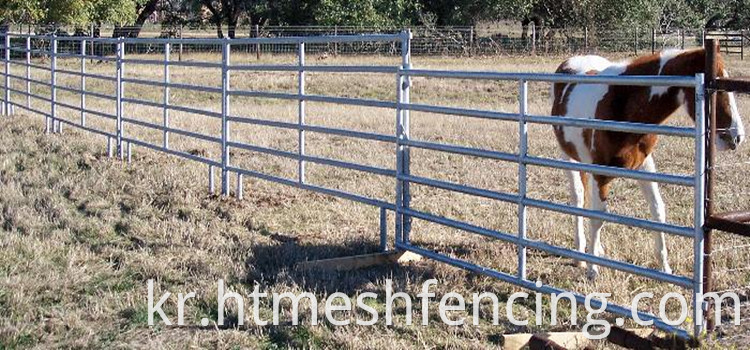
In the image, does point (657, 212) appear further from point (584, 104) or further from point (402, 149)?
point (402, 149)

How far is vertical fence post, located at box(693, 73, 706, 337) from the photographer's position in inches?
186

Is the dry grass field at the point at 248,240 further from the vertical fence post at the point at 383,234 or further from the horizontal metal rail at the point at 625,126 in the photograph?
the horizontal metal rail at the point at 625,126

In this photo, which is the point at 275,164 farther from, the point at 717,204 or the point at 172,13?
the point at 172,13

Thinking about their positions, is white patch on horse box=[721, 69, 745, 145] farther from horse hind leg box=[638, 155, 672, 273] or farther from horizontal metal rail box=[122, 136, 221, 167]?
horizontal metal rail box=[122, 136, 221, 167]

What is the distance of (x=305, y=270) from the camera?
655cm

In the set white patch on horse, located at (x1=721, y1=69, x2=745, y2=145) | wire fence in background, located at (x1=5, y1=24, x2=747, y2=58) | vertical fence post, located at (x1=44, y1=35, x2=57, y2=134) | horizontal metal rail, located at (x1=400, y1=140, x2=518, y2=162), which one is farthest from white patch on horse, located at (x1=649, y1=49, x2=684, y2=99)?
wire fence in background, located at (x1=5, y1=24, x2=747, y2=58)


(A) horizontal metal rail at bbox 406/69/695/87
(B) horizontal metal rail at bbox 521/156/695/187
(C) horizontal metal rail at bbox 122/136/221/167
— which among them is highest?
(A) horizontal metal rail at bbox 406/69/695/87

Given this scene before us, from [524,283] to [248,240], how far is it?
8.36 feet

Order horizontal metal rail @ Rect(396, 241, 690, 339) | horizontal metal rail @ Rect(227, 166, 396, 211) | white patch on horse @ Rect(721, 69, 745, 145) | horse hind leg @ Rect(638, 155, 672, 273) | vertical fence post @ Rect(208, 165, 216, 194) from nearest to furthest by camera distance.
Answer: horizontal metal rail @ Rect(396, 241, 690, 339) → white patch on horse @ Rect(721, 69, 745, 145) → horse hind leg @ Rect(638, 155, 672, 273) → horizontal metal rail @ Rect(227, 166, 396, 211) → vertical fence post @ Rect(208, 165, 216, 194)

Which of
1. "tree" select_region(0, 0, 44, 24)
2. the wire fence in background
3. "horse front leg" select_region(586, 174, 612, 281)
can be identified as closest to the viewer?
"horse front leg" select_region(586, 174, 612, 281)

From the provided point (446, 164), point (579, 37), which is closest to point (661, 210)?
point (446, 164)

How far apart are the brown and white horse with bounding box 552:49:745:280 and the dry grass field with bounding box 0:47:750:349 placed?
0.47 m

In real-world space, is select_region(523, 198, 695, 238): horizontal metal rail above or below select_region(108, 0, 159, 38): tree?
below

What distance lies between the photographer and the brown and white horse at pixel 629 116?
5.62m
